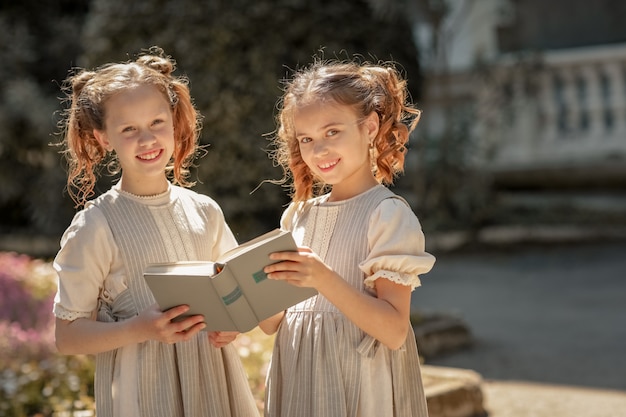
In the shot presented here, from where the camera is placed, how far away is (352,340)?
2170 mm

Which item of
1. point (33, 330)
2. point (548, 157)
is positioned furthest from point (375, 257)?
point (548, 157)

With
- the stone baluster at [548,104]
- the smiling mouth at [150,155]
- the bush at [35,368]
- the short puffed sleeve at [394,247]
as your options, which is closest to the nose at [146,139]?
the smiling mouth at [150,155]

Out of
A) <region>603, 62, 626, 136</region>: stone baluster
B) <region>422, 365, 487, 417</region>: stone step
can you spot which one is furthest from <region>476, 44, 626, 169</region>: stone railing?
<region>422, 365, 487, 417</region>: stone step

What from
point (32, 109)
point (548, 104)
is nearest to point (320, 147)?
point (32, 109)

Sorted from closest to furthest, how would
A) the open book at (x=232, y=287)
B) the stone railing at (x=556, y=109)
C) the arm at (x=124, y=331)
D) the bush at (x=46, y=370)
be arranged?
the open book at (x=232, y=287) < the arm at (x=124, y=331) < the bush at (x=46, y=370) < the stone railing at (x=556, y=109)

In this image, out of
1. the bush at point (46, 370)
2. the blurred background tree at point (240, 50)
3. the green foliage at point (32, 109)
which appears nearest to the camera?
the bush at point (46, 370)

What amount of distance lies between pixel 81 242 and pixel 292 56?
5.41 metres

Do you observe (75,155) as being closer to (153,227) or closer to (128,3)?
(153,227)

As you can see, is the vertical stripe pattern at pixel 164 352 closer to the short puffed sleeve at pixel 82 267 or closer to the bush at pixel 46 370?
the short puffed sleeve at pixel 82 267

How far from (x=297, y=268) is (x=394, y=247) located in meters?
0.27

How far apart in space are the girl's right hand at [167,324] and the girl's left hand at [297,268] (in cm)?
21

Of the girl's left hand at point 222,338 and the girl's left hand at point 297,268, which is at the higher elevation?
the girl's left hand at point 297,268

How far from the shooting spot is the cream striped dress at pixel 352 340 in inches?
83.7

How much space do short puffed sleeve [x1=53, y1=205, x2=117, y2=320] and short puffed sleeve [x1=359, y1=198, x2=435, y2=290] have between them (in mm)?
610
